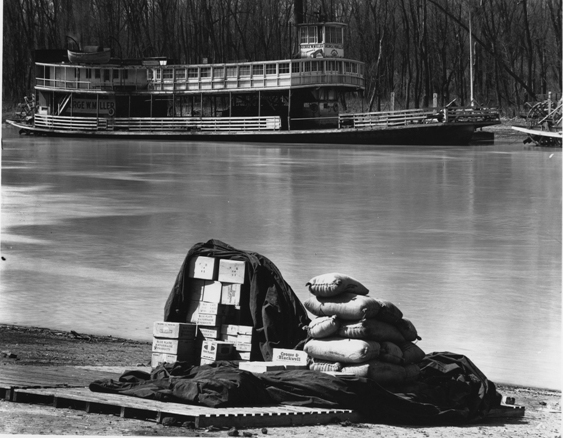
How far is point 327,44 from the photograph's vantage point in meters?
43.0

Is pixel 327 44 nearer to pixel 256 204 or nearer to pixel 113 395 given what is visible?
pixel 256 204

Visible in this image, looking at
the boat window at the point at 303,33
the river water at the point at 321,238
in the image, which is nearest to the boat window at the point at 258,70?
the boat window at the point at 303,33

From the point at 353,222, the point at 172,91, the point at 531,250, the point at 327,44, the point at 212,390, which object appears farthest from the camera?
the point at 172,91

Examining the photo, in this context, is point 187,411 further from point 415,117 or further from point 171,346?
point 415,117

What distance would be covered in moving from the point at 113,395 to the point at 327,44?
38486 mm

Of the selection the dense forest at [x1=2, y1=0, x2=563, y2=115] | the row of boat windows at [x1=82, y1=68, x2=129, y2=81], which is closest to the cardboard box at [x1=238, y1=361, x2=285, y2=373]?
the dense forest at [x1=2, y1=0, x2=563, y2=115]

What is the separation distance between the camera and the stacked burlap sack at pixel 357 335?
17.7 ft

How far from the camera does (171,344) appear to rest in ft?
19.5

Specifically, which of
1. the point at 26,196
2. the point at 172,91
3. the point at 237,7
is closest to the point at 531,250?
the point at 26,196

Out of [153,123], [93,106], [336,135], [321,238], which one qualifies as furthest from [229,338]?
[93,106]

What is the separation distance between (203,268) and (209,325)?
32cm

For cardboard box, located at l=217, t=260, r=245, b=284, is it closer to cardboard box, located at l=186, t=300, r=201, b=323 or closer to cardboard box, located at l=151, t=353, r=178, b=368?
cardboard box, located at l=186, t=300, r=201, b=323

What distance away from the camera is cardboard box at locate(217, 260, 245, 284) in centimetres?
604

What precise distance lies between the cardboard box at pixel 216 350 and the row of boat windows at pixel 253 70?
37517 mm
